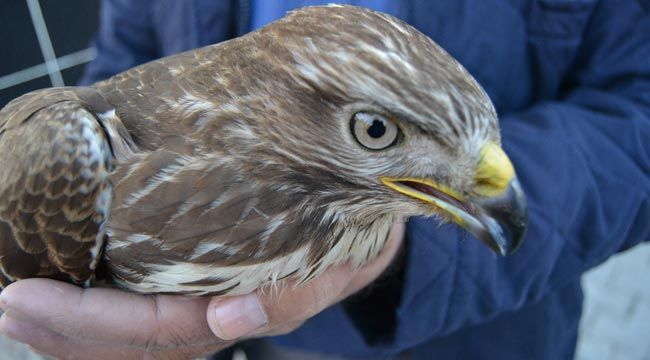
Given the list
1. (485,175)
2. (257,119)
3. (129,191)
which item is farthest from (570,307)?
(129,191)

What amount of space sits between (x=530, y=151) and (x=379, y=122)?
42.5 inches

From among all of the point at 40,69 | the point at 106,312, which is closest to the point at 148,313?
the point at 106,312

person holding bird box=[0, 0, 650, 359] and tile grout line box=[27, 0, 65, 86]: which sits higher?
person holding bird box=[0, 0, 650, 359]

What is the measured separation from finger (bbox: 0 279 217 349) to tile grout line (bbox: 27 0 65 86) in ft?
12.6

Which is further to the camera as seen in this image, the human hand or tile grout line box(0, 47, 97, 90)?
tile grout line box(0, 47, 97, 90)

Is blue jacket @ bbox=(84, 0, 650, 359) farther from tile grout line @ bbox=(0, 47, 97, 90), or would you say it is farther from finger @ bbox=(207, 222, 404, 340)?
tile grout line @ bbox=(0, 47, 97, 90)

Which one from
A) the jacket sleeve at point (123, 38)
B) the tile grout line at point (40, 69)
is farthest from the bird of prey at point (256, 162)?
the tile grout line at point (40, 69)

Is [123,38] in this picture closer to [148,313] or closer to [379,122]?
[148,313]

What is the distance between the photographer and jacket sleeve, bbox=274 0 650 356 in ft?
7.95

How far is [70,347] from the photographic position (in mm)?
2408

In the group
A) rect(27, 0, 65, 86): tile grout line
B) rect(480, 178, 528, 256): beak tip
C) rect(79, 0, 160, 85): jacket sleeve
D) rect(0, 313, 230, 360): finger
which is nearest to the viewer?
rect(480, 178, 528, 256): beak tip

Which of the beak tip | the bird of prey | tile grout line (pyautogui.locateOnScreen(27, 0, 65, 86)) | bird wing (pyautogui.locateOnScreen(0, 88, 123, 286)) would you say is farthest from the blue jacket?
tile grout line (pyautogui.locateOnScreen(27, 0, 65, 86))

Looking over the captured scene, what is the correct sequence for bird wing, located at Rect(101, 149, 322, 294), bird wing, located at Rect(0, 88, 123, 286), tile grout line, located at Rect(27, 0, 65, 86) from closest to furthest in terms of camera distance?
bird wing, located at Rect(101, 149, 322, 294) < bird wing, located at Rect(0, 88, 123, 286) < tile grout line, located at Rect(27, 0, 65, 86)

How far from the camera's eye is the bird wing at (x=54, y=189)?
211cm
